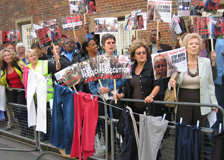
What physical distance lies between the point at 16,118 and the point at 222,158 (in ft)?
12.9

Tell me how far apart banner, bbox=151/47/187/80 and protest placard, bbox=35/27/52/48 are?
2.43 m

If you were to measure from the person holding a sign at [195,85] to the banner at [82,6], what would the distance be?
2.84m

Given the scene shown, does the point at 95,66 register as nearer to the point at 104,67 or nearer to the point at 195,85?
the point at 104,67

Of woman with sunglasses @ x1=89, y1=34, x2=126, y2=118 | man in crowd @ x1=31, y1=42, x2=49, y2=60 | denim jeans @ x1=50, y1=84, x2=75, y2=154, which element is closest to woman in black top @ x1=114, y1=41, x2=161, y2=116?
woman with sunglasses @ x1=89, y1=34, x2=126, y2=118

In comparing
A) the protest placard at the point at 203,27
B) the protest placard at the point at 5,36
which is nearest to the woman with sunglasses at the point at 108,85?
the protest placard at the point at 203,27

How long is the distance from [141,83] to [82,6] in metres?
2.94

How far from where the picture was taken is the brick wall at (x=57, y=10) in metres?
6.80

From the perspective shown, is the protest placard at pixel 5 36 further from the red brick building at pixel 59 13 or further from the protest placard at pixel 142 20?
the protest placard at pixel 142 20

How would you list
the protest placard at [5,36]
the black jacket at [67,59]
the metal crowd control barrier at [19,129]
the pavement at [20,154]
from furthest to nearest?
the protest placard at [5,36] < the black jacket at [67,59] < the metal crowd control barrier at [19,129] < the pavement at [20,154]

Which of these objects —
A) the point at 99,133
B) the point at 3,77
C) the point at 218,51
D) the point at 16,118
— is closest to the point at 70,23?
the point at 3,77

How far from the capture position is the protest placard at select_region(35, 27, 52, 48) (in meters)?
4.26

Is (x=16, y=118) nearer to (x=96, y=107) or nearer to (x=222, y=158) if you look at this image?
(x=96, y=107)

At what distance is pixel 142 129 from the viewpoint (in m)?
2.83

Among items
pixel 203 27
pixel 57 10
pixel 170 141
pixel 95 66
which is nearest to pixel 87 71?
pixel 95 66
